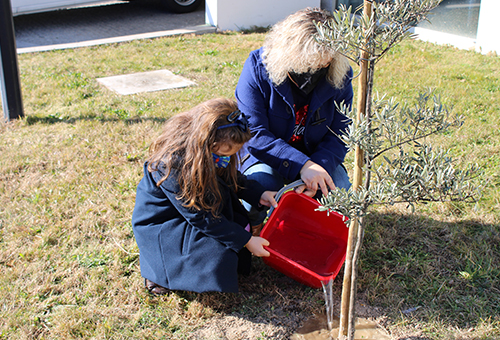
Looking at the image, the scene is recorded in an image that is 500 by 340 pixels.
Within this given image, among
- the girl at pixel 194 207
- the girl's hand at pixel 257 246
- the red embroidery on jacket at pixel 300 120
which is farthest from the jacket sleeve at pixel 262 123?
the girl's hand at pixel 257 246

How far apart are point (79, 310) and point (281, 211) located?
3.72ft

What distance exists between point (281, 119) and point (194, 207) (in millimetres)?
786

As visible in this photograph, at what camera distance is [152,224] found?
2006 millimetres

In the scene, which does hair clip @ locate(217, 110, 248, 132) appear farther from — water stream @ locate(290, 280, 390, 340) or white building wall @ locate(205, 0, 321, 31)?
white building wall @ locate(205, 0, 321, 31)

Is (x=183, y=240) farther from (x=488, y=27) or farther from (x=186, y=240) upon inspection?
(x=488, y=27)

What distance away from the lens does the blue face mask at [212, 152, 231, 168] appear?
1.97 meters

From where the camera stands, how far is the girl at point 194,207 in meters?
1.84

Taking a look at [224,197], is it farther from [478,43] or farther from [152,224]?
[478,43]

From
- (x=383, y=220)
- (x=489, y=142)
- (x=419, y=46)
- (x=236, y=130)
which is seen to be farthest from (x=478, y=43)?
(x=236, y=130)

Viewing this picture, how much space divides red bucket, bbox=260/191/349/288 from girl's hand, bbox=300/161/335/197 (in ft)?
0.35

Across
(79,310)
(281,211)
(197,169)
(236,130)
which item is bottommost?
(79,310)

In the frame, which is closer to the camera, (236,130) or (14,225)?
(236,130)

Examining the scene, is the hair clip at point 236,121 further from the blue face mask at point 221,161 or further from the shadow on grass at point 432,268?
the shadow on grass at point 432,268

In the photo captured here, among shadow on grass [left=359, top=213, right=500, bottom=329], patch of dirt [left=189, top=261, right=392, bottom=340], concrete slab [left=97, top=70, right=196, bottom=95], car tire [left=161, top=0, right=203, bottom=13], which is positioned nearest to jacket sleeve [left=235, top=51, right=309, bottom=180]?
patch of dirt [left=189, top=261, right=392, bottom=340]
